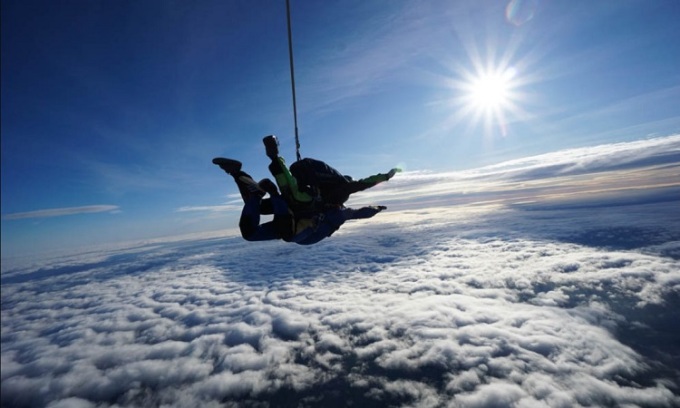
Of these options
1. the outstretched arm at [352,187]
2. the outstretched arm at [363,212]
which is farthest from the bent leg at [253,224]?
the outstretched arm at [363,212]

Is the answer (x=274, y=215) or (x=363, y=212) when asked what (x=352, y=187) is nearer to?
(x=363, y=212)

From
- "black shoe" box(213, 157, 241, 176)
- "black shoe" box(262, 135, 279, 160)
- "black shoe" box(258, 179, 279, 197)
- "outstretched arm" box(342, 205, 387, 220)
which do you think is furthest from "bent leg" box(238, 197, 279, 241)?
"outstretched arm" box(342, 205, 387, 220)

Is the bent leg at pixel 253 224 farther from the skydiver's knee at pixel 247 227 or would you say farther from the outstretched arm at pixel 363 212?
the outstretched arm at pixel 363 212

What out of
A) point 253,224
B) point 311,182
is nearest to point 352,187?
point 311,182

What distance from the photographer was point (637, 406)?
145 feet

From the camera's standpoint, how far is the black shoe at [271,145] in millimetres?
4023

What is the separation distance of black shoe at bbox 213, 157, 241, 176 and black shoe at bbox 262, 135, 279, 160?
21.7 inches

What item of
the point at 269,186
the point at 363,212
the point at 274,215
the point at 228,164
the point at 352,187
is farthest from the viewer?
the point at 363,212

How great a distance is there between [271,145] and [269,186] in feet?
2.16

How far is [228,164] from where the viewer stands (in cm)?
370

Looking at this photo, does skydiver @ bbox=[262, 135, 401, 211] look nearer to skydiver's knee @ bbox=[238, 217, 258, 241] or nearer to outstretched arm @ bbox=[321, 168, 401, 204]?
outstretched arm @ bbox=[321, 168, 401, 204]

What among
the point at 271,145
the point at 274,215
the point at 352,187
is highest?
the point at 271,145

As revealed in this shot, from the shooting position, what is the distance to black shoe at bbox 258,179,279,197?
13.9 feet

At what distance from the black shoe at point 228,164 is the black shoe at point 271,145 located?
1.80 ft
